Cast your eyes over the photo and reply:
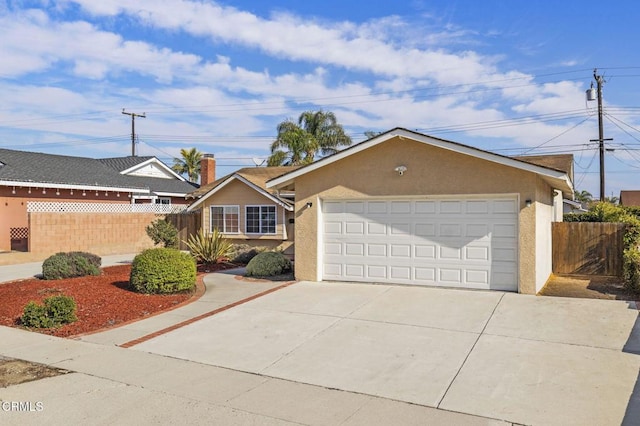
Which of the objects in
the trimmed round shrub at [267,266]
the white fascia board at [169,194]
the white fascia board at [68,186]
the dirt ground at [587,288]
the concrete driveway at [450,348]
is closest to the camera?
the concrete driveway at [450,348]

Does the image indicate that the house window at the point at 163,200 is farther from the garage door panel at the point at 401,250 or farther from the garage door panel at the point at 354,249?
the garage door panel at the point at 401,250

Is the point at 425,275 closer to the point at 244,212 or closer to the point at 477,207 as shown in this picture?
the point at 477,207

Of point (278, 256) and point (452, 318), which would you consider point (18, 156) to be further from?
point (452, 318)

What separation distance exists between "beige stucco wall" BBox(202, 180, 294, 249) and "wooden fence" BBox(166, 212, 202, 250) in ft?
3.97

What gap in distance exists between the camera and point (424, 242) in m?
11.7

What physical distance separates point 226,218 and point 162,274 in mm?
11851

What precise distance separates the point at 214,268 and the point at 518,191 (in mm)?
10378

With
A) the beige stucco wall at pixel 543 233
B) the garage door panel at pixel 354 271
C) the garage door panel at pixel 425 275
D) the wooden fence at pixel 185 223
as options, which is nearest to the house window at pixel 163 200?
the wooden fence at pixel 185 223

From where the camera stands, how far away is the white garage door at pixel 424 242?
36.1 ft

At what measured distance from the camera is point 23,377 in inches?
241

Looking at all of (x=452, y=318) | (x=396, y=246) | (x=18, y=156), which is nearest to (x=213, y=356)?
(x=452, y=318)

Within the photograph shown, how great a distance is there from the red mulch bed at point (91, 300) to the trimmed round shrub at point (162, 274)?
0.60 feet

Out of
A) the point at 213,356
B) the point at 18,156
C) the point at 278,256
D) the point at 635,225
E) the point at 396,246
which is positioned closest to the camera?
the point at 213,356

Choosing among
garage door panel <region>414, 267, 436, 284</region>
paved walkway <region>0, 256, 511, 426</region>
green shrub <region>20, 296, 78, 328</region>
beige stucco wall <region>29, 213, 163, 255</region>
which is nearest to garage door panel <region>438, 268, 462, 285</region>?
garage door panel <region>414, 267, 436, 284</region>
